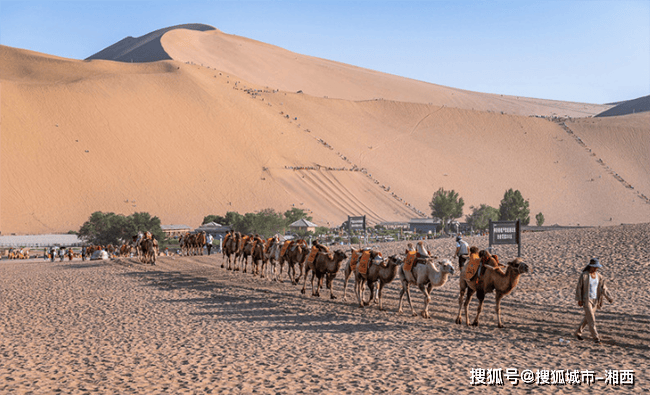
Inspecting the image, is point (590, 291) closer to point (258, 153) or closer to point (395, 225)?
point (395, 225)

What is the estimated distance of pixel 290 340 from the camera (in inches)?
499

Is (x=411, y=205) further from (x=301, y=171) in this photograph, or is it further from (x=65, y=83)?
(x=65, y=83)

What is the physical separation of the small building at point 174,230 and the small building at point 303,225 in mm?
11537

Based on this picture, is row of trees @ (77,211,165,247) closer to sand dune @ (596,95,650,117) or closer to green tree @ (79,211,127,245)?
green tree @ (79,211,127,245)

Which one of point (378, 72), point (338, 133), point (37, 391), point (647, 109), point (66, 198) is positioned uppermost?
point (378, 72)

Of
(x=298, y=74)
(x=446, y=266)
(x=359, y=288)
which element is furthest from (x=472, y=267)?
(x=298, y=74)

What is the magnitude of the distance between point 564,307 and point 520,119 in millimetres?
111954

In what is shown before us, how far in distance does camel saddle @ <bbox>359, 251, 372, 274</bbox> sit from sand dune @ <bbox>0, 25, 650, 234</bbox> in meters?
54.5

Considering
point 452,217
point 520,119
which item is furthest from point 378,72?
point 452,217

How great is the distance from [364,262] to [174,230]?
50093 millimetres

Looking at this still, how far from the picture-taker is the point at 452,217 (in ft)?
234

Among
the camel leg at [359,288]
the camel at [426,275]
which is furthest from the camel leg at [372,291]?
the camel at [426,275]

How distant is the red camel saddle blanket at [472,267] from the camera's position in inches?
545

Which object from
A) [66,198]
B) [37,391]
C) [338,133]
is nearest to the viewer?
[37,391]
